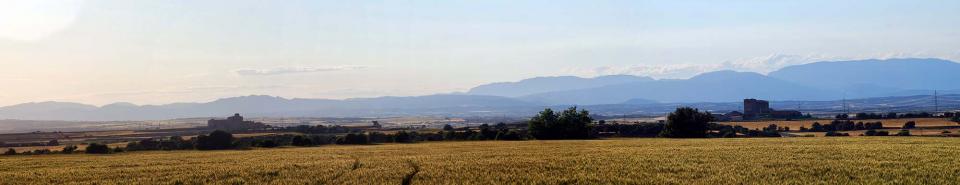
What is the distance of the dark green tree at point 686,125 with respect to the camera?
331 ft

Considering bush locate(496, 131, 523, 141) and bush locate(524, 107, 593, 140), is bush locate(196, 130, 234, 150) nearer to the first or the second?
bush locate(496, 131, 523, 141)

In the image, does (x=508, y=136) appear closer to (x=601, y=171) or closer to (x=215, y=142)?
(x=215, y=142)

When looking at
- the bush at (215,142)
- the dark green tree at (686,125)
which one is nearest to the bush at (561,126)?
the dark green tree at (686,125)

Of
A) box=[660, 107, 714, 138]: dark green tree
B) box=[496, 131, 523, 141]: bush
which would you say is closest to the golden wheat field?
box=[496, 131, 523, 141]: bush

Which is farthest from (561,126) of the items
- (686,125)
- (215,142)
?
(215,142)

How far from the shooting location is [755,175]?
956 inches

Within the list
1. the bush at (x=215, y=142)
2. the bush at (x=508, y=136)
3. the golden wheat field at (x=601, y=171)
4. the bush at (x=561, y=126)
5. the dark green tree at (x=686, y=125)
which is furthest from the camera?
the dark green tree at (x=686, y=125)

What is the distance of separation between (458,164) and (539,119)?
240ft

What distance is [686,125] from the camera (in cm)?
10144

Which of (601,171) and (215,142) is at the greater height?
(601,171)

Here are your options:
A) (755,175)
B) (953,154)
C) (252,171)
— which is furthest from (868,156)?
(252,171)

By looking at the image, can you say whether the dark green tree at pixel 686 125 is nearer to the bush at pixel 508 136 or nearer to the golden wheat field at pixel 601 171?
the bush at pixel 508 136

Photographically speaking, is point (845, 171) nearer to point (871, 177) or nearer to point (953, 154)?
point (871, 177)

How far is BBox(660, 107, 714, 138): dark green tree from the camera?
101m
